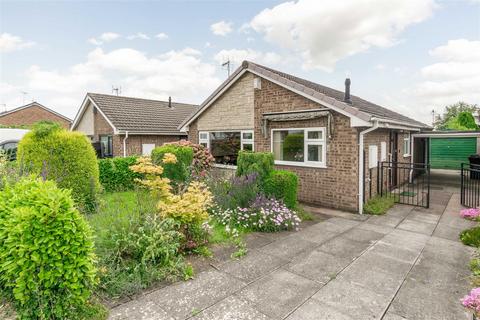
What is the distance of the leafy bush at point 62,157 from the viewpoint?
22.2 ft

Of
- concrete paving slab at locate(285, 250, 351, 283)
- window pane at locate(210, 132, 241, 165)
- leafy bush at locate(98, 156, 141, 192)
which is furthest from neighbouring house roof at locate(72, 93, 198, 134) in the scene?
concrete paving slab at locate(285, 250, 351, 283)

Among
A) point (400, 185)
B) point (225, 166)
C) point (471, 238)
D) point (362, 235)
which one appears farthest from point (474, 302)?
point (400, 185)

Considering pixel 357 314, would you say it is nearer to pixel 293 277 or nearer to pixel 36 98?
pixel 293 277

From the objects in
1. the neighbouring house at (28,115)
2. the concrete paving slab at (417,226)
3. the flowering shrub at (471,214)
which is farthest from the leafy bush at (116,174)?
the neighbouring house at (28,115)

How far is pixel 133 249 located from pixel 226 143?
26.9 ft

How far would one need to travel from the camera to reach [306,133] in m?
9.16

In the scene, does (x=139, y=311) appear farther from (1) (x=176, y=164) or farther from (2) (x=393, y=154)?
(2) (x=393, y=154)

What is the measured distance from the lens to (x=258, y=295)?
12.0 ft

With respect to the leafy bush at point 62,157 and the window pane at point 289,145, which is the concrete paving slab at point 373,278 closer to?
the window pane at point 289,145

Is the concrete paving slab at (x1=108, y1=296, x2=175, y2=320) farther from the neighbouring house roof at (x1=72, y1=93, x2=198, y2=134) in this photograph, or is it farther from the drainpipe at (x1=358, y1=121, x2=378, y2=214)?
the neighbouring house roof at (x1=72, y1=93, x2=198, y2=134)

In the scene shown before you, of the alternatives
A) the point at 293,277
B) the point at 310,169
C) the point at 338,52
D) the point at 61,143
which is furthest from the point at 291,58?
the point at 293,277

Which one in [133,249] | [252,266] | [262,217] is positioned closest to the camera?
[133,249]

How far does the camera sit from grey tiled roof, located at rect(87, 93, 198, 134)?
53.7ft

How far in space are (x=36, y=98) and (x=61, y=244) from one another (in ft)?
122
